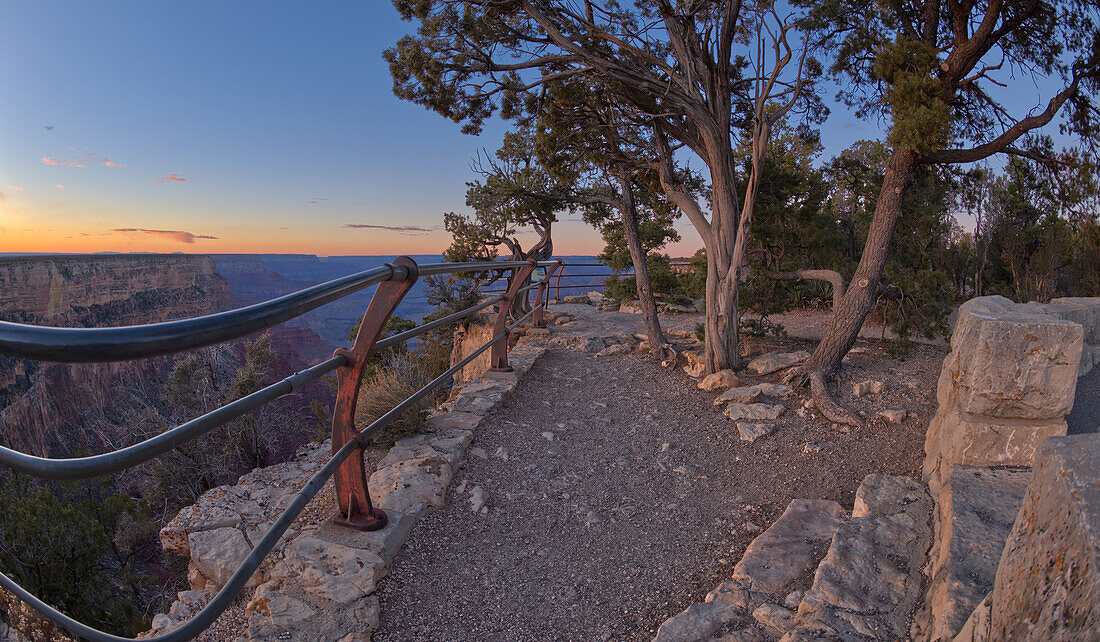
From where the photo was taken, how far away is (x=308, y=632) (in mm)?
1726

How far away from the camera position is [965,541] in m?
1.74

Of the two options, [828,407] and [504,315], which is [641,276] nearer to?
[504,315]

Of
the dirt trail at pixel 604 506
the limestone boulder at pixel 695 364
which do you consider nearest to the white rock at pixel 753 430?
the dirt trail at pixel 604 506

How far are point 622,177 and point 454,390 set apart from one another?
310 cm

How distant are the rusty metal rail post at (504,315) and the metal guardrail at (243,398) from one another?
168cm

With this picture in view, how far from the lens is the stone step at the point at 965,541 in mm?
1483

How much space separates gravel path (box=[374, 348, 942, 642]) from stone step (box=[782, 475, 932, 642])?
498mm

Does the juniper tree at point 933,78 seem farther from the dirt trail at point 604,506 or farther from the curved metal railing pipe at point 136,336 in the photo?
the curved metal railing pipe at point 136,336

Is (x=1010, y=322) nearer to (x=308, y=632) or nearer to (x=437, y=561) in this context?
Result: (x=437, y=561)

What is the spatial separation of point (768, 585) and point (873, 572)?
1.20 feet

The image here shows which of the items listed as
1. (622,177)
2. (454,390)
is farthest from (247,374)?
(622,177)

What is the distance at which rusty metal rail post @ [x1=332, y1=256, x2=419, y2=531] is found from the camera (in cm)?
200

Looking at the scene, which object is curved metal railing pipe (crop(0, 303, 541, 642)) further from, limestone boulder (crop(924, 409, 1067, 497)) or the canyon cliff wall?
the canyon cliff wall

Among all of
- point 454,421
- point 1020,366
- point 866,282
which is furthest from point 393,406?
point 866,282
